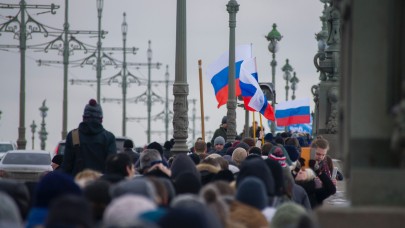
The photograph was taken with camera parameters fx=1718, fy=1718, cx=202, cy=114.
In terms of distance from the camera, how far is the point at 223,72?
46.1 m

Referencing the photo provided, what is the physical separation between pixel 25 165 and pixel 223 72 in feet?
36.3

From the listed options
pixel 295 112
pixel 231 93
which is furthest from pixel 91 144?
pixel 295 112

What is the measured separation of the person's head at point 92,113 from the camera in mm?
20200

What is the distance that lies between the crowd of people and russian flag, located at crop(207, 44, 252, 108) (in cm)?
2219

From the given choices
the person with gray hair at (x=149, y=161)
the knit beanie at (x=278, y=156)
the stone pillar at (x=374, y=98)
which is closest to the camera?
the stone pillar at (x=374, y=98)

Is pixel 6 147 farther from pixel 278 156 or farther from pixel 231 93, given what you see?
pixel 278 156

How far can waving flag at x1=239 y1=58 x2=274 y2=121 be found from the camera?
39931 mm

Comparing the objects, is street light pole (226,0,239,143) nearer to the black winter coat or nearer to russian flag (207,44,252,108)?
russian flag (207,44,252,108)

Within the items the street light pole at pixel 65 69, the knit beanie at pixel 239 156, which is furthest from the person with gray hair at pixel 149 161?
the street light pole at pixel 65 69

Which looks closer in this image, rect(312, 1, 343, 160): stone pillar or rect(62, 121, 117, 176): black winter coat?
rect(62, 121, 117, 176): black winter coat

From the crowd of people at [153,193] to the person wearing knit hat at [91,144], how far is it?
1 cm

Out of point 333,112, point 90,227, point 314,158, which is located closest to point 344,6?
point 90,227

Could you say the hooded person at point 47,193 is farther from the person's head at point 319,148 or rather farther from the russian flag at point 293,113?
the russian flag at point 293,113

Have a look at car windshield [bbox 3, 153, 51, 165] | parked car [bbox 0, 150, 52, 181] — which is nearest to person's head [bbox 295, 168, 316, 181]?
parked car [bbox 0, 150, 52, 181]
